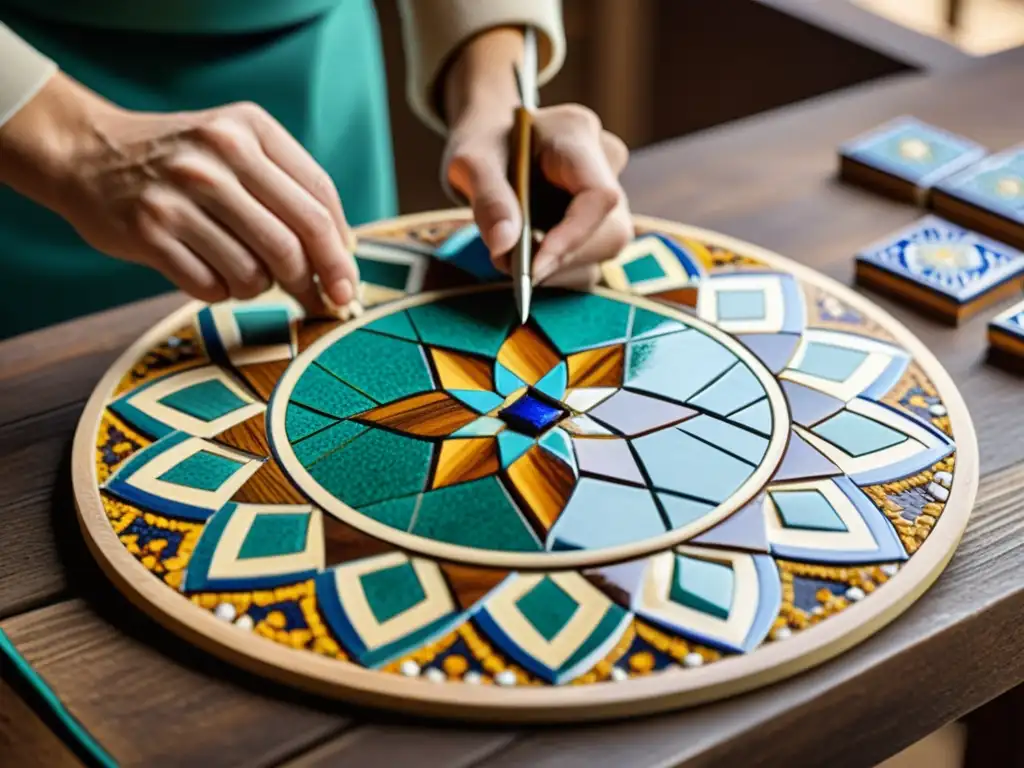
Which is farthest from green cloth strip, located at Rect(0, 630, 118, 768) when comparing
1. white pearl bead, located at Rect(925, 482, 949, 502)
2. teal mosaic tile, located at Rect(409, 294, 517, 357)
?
white pearl bead, located at Rect(925, 482, 949, 502)

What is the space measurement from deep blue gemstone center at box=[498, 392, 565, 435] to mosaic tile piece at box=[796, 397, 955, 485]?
0.46 ft

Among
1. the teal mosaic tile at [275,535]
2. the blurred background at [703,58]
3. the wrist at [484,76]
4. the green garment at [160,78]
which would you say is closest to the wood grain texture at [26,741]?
the teal mosaic tile at [275,535]

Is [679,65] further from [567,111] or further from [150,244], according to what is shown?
[150,244]

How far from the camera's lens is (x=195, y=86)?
44.4 inches

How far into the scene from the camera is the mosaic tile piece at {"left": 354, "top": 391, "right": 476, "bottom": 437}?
697mm

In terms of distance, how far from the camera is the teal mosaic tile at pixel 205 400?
2.35 ft

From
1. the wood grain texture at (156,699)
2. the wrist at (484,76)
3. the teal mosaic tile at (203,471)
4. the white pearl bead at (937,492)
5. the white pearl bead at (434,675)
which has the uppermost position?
the wrist at (484,76)

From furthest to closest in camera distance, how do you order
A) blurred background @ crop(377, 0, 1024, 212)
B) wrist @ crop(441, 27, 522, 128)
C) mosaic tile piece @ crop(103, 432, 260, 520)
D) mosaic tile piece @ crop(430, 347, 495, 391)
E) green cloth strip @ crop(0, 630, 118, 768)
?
blurred background @ crop(377, 0, 1024, 212), wrist @ crop(441, 27, 522, 128), mosaic tile piece @ crop(430, 347, 495, 391), mosaic tile piece @ crop(103, 432, 260, 520), green cloth strip @ crop(0, 630, 118, 768)

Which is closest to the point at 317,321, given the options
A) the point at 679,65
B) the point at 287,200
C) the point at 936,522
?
the point at 287,200

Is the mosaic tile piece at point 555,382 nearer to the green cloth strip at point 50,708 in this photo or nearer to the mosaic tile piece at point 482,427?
the mosaic tile piece at point 482,427

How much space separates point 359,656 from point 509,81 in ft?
1.89

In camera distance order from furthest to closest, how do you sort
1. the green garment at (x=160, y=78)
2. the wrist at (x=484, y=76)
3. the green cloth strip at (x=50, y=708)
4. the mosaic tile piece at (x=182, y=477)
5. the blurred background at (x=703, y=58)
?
the blurred background at (x=703, y=58) < the green garment at (x=160, y=78) < the wrist at (x=484, y=76) < the mosaic tile piece at (x=182, y=477) < the green cloth strip at (x=50, y=708)

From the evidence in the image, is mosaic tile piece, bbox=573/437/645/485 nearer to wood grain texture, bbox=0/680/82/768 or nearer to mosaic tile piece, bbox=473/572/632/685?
mosaic tile piece, bbox=473/572/632/685

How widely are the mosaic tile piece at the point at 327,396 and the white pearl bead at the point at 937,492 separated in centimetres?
31
